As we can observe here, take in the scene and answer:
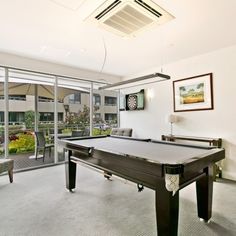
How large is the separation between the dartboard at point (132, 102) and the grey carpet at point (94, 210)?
2725 mm

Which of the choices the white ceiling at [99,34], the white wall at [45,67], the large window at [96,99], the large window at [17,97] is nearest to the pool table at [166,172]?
the white ceiling at [99,34]

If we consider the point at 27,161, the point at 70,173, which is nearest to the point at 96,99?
the point at 27,161

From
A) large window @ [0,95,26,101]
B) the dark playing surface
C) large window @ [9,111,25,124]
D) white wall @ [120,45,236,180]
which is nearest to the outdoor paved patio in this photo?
large window @ [9,111,25,124]

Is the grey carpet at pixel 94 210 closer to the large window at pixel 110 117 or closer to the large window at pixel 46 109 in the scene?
the large window at pixel 46 109

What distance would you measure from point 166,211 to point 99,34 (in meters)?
2.79

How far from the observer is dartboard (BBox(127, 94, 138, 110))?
18.1 ft

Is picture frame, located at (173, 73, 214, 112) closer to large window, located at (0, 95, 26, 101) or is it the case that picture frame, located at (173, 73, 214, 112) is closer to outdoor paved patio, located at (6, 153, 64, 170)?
outdoor paved patio, located at (6, 153, 64, 170)

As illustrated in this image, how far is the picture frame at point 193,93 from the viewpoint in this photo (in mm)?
3865

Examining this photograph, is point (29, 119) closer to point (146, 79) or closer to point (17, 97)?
point (17, 97)

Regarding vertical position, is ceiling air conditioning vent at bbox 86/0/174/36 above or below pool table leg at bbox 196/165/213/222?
above

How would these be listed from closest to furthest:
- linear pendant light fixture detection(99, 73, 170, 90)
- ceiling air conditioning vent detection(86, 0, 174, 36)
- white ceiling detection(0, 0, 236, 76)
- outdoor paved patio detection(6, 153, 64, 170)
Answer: ceiling air conditioning vent detection(86, 0, 174, 36), white ceiling detection(0, 0, 236, 76), linear pendant light fixture detection(99, 73, 170, 90), outdoor paved patio detection(6, 153, 64, 170)

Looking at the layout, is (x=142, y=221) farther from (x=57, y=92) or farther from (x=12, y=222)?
(x=57, y=92)

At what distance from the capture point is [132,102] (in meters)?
5.59

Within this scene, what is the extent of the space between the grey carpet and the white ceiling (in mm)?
2411
